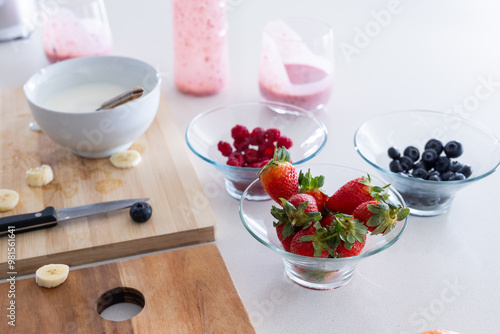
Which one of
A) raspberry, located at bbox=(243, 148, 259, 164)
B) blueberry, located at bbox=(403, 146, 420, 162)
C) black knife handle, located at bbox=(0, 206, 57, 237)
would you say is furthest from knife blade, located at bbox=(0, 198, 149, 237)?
blueberry, located at bbox=(403, 146, 420, 162)

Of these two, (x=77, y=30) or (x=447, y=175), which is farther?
(x=77, y=30)

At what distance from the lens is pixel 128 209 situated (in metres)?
1.07

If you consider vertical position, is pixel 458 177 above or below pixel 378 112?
above

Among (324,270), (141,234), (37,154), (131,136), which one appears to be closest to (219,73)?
(131,136)

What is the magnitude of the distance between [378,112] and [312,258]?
2.40 feet

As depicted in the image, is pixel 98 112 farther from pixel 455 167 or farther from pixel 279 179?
pixel 455 167

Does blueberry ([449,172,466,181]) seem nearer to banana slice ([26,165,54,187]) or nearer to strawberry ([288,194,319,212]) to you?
strawberry ([288,194,319,212])

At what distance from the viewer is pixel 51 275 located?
0.92m

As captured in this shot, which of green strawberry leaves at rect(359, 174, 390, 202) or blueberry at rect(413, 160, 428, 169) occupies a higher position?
green strawberry leaves at rect(359, 174, 390, 202)

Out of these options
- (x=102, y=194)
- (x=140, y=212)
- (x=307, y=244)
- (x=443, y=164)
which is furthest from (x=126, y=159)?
(x=443, y=164)

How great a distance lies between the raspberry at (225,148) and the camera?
1159 mm

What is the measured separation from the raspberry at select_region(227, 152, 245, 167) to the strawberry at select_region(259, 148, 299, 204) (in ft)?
0.53

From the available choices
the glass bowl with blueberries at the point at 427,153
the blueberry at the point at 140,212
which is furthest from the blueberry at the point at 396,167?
the blueberry at the point at 140,212

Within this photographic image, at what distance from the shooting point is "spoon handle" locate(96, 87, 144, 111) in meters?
1.15
